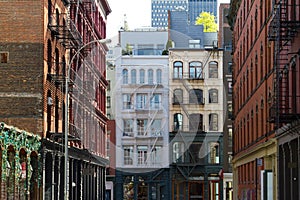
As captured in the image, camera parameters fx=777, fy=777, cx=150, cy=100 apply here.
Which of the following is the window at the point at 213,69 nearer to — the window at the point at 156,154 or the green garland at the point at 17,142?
the window at the point at 156,154

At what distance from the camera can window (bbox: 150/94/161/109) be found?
277 ft

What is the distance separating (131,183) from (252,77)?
36.0 m

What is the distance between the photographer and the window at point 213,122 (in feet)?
275

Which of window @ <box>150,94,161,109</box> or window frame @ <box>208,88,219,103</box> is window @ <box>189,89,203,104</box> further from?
window @ <box>150,94,161,109</box>

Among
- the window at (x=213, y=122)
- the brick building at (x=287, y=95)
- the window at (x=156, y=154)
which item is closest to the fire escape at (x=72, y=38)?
the brick building at (x=287, y=95)

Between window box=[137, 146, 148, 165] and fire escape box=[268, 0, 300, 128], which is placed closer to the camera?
fire escape box=[268, 0, 300, 128]

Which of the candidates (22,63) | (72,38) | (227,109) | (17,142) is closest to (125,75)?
(227,109)

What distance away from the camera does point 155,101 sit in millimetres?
84812

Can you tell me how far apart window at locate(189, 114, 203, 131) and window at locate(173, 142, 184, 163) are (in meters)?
2.14

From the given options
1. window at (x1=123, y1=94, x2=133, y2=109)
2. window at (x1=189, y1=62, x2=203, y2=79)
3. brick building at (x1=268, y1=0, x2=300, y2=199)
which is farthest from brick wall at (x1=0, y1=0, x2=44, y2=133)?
window at (x1=189, y1=62, x2=203, y2=79)

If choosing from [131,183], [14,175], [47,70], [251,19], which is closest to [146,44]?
[131,183]

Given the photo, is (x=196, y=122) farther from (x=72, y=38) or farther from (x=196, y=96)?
(x=72, y=38)

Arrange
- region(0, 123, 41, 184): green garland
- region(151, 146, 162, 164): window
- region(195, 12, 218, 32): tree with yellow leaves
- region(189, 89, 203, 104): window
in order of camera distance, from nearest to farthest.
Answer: region(0, 123, 41, 184): green garland → region(151, 146, 162, 164): window → region(189, 89, 203, 104): window → region(195, 12, 218, 32): tree with yellow leaves

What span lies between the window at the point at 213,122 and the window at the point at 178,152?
12.2ft
